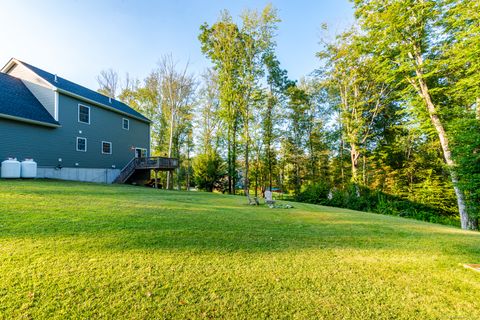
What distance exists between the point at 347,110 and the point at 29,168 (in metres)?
19.8

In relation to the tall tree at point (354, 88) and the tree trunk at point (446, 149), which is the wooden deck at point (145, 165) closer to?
the tall tree at point (354, 88)

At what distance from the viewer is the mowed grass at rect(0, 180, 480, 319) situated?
68.9 inches

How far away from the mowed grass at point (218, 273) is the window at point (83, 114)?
38.1 feet

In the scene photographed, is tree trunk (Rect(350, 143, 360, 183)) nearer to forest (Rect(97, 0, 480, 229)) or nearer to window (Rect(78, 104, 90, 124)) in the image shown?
forest (Rect(97, 0, 480, 229))

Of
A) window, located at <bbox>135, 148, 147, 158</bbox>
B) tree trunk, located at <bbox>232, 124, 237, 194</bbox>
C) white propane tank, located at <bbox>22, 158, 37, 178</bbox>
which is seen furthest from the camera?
tree trunk, located at <bbox>232, 124, 237, 194</bbox>

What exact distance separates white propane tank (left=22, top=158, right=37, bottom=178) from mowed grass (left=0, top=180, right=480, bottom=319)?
27.4 ft

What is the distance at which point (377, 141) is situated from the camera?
16250 millimetres

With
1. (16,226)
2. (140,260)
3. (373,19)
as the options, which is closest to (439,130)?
(373,19)

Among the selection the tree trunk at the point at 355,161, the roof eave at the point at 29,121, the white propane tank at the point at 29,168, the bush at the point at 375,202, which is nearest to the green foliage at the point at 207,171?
the bush at the point at 375,202

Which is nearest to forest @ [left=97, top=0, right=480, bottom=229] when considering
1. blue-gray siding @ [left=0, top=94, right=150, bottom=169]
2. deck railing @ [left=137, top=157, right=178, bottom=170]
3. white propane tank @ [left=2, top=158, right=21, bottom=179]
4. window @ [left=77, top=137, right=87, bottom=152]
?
deck railing @ [left=137, top=157, right=178, bottom=170]

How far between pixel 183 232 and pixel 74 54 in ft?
49.9

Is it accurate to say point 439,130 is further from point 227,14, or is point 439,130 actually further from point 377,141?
point 227,14

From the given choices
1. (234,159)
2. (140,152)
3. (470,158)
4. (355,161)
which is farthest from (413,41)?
(140,152)

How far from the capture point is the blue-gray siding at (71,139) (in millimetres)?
10500
